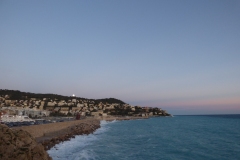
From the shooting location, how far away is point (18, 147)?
30.3 feet

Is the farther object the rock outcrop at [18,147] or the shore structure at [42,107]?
the shore structure at [42,107]

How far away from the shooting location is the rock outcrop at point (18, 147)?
8.72 meters

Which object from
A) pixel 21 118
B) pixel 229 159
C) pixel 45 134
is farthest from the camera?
pixel 21 118

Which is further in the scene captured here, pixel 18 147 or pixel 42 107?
pixel 42 107

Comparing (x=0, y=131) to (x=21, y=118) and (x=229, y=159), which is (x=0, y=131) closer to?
(x=229, y=159)

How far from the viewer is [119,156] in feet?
68.7

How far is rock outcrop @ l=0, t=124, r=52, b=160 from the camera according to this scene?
872 cm

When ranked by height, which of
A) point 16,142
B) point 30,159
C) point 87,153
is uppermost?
point 16,142

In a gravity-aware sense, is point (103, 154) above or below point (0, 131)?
below

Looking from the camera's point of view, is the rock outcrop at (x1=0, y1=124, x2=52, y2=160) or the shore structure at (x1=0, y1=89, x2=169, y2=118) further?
the shore structure at (x1=0, y1=89, x2=169, y2=118)

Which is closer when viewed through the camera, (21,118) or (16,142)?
(16,142)

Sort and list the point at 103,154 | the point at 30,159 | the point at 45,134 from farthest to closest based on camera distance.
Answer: the point at 45,134
the point at 103,154
the point at 30,159

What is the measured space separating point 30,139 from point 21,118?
35096 mm

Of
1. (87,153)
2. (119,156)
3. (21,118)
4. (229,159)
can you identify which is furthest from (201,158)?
(21,118)
